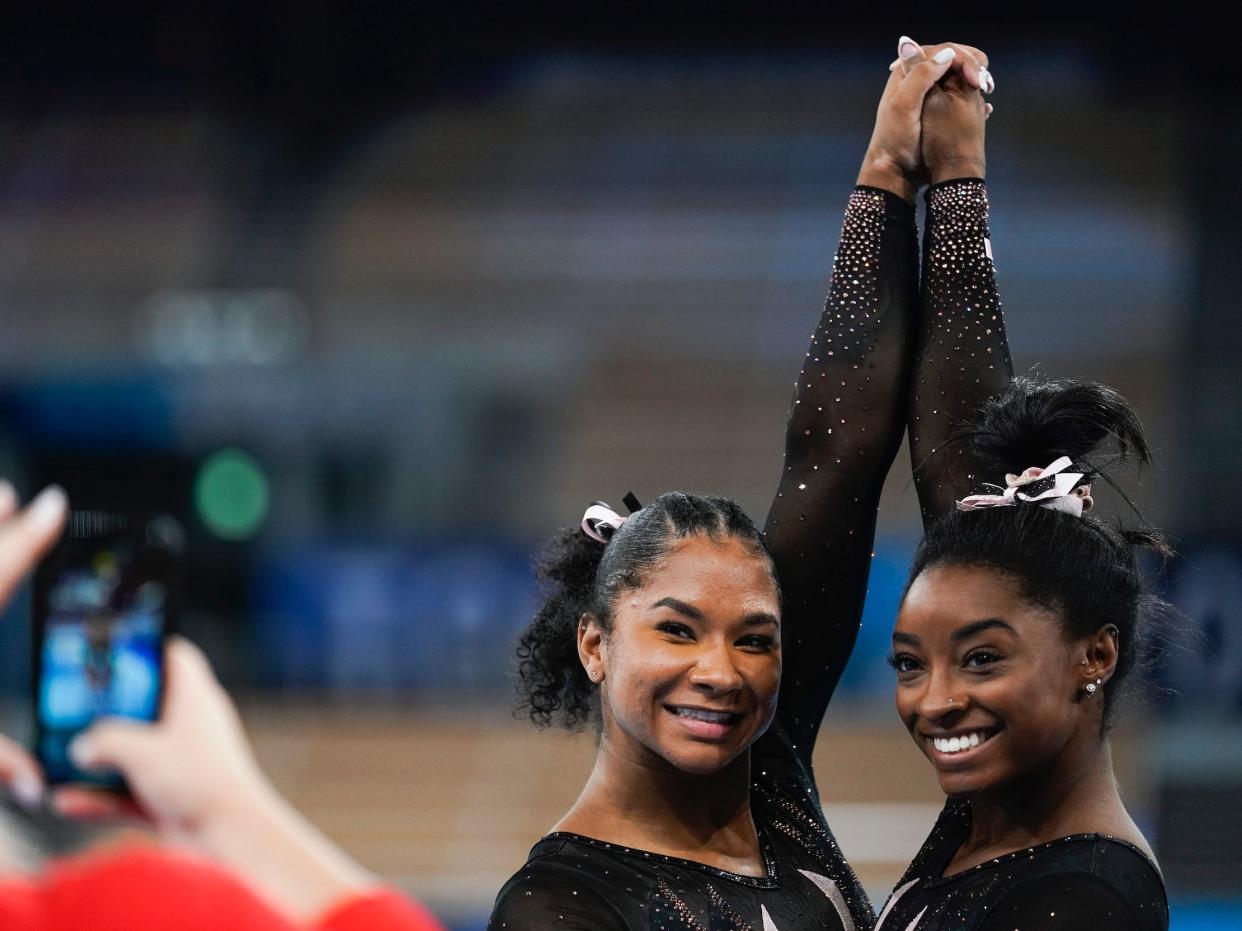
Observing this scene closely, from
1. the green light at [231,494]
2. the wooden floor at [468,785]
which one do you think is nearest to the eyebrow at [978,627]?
the wooden floor at [468,785]

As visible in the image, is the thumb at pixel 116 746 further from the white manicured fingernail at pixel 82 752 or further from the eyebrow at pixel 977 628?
the eyebrow at pixel 977 628

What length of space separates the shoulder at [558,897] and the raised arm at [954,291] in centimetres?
60

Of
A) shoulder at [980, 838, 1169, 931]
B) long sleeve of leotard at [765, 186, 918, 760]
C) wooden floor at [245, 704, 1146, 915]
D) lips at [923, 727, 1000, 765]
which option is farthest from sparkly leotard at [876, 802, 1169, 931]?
wooden floor at [245, 704, 1146, 915]

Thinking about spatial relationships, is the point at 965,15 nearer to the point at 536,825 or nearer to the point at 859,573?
the point at 536,825

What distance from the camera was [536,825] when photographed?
5426mm

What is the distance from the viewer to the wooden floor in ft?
16.1

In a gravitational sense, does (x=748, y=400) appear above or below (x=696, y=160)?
below

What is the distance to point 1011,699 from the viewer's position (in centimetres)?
138

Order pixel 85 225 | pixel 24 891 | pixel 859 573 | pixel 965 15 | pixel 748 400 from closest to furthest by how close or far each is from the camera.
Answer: pixel 24 891 < pixel 859 573 < pixel 965 15 < pixel 748 400 < pixel 85 225

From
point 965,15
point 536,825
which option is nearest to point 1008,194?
point 965,15

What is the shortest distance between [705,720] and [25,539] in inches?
32.5

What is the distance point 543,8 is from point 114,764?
20.5ft

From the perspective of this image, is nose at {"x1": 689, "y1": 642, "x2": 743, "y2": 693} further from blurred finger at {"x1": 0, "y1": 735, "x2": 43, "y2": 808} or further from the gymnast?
blurred finger at {"x1": 0, "y1": 735, "x2": 43, "y2": 808}

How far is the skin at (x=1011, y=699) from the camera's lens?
1390 mm
